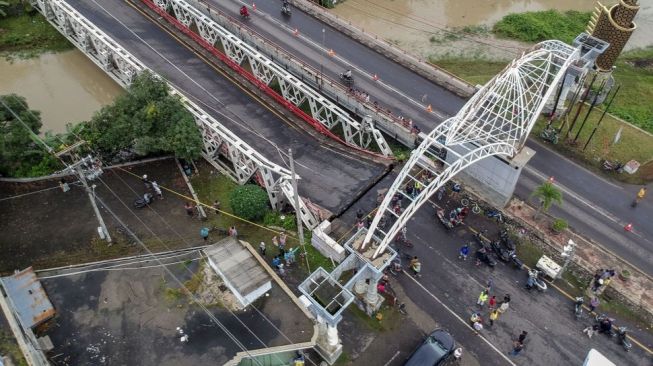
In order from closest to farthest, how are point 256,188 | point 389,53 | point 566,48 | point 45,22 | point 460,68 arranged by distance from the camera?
point 256,188
point 566,48
point 389,53
point 460,68
point 45,22

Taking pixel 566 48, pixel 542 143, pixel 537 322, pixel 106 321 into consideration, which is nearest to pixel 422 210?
pixel 537 322

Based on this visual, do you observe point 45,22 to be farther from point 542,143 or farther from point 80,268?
point 542,143

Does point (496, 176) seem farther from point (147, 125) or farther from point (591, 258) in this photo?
point (147, 125)

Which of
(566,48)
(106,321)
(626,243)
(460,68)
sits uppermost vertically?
(566,48)

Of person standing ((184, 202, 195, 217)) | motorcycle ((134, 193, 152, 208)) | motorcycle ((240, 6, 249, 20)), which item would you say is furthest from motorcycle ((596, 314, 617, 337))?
motorcycle ((240, 6, 249, 20))

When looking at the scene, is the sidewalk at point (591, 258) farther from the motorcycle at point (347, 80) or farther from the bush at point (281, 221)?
the motorcycle at point (347, 80)

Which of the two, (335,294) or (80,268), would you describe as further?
(80,268)

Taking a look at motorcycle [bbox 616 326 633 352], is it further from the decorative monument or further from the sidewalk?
the decorative monument

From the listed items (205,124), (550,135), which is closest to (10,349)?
(205,124)
